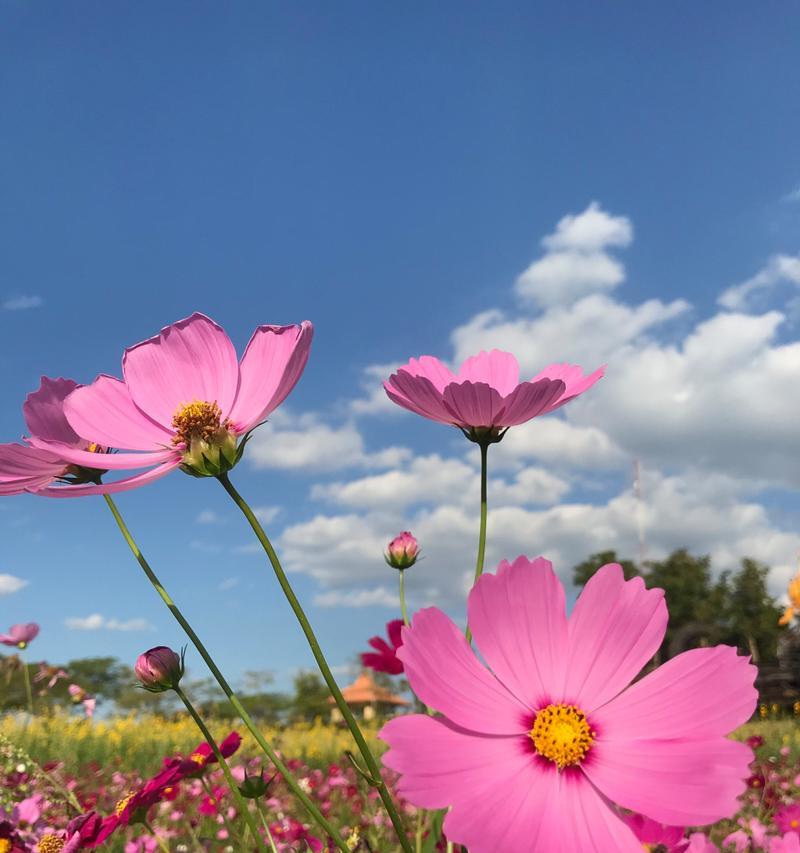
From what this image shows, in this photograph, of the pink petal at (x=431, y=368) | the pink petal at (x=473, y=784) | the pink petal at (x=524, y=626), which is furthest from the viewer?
the pink petal at (x=431, y=368)

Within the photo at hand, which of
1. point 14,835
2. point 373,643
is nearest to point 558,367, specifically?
point 373,643

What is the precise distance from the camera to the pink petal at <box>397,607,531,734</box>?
0.65 metres

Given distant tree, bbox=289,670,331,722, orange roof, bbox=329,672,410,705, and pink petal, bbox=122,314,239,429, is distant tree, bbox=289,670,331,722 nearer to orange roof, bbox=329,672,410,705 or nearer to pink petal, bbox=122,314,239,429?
orange roof, bbox=329,672,410,705

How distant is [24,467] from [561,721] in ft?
2.02

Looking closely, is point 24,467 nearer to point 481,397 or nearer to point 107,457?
point 107,457

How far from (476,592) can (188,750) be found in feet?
19.8

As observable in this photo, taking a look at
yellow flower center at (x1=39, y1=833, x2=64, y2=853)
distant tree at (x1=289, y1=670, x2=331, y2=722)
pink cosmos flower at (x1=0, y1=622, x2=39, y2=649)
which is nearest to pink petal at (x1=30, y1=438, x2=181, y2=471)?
yellow flower center at (x1=39, y1=833, x2=64, y2=853)

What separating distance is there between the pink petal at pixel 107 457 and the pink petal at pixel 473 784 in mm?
411

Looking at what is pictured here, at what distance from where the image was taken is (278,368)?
35.3 inches

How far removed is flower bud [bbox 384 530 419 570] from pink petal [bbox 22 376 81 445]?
1.65 ft

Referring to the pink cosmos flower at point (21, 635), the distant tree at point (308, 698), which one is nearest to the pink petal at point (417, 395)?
the pink cosmos flower at point (21, 635)

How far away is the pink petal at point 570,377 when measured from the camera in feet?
3.38

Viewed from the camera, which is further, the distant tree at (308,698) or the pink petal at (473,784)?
the distant tree at (308,698)

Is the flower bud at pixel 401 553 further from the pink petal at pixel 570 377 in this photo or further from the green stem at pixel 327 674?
the green stem at pixel 327 674
